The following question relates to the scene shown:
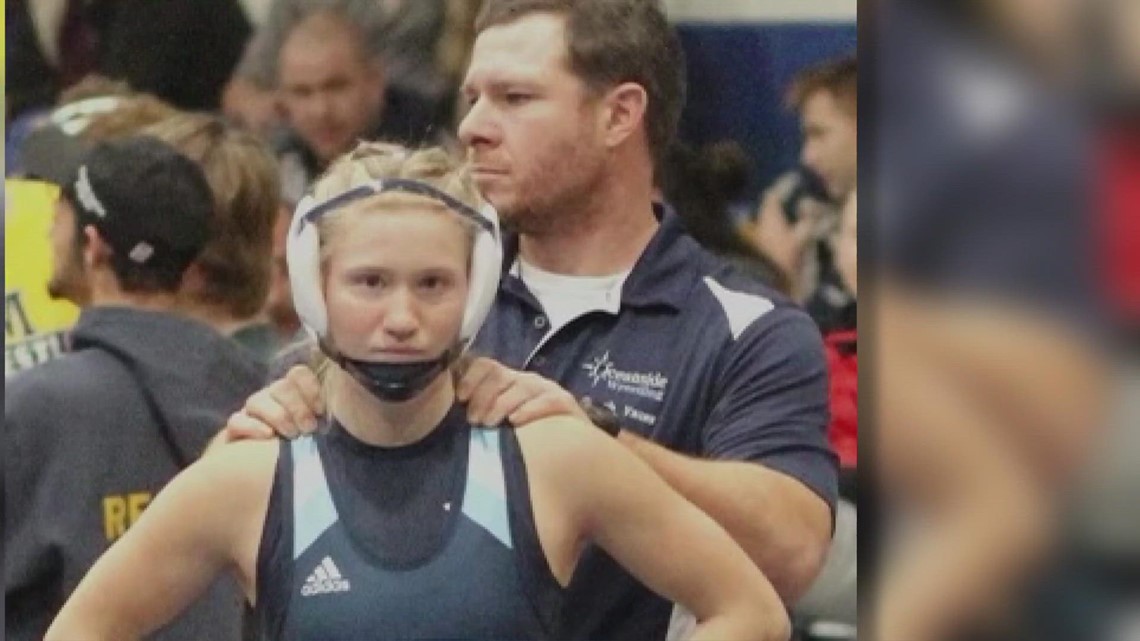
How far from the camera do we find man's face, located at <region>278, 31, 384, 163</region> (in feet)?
4.64

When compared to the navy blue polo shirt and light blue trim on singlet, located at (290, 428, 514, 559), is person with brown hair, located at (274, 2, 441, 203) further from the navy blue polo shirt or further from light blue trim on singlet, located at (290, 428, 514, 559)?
light blue trim on singlet, located at (290, 428, 514, 559)

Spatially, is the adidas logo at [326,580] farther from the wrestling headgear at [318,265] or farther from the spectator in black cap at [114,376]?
the spectator in black cap at [114,376]

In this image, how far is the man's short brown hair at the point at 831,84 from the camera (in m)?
1.29

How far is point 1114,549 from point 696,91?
1.88ft

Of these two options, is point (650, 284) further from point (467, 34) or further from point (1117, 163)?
point (1117, 163)

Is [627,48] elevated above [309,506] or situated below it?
above

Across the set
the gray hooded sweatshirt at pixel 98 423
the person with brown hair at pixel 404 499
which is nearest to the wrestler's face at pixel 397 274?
the person with brown hair at pixel 404 499

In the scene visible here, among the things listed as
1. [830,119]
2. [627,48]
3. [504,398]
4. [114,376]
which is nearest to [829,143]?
[830,119]

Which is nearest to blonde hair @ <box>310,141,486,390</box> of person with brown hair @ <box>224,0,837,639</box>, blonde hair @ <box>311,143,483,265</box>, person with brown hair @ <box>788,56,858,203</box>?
blonde hair @ <box>311,143,483,265</box>

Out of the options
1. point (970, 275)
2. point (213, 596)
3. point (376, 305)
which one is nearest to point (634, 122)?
point (376, 305)

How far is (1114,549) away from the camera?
33.9 inches

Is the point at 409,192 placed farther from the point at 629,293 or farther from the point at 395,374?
the point at 629,293

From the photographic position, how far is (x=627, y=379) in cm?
136

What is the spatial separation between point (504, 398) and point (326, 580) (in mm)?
152
